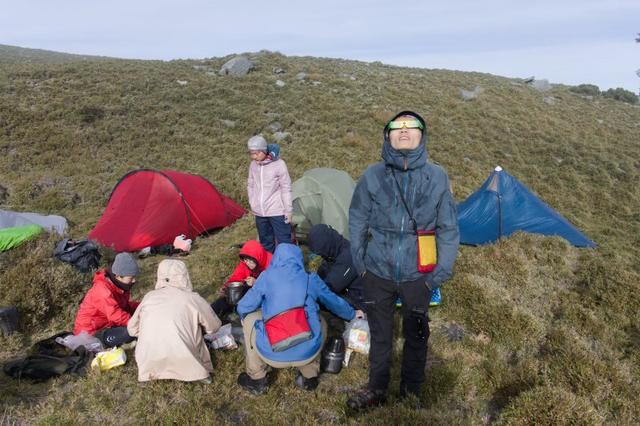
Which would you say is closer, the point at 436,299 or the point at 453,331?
the point at 453,331

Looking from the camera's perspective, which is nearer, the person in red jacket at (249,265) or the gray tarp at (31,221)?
the person in red jacket at (249,265)

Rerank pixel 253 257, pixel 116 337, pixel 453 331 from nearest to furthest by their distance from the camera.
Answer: pixel 116 337 → pixel 453 331 → pixel 253 257

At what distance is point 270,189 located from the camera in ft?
21.1

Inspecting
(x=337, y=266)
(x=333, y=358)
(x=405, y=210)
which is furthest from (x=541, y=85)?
(x=405, y=210)

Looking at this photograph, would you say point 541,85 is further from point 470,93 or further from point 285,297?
point 285,297

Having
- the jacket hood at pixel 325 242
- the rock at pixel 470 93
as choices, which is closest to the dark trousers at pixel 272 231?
the jacket hood at pixel 325 242

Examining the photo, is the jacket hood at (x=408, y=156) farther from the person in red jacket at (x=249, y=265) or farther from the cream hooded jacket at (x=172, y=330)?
the person in red jacket at (x=249, y=265)

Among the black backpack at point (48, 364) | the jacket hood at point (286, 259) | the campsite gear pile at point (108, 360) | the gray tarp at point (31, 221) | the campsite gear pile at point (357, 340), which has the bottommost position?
the black backpack at point (48, 364)

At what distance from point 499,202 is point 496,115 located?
43.3 ft

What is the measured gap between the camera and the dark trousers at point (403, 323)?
3.42 m

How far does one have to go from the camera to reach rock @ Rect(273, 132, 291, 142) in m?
15.7

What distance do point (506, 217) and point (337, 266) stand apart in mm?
4721

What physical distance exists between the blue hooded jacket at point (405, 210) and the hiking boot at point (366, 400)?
46.3 inches

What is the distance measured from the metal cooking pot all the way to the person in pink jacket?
136cm
